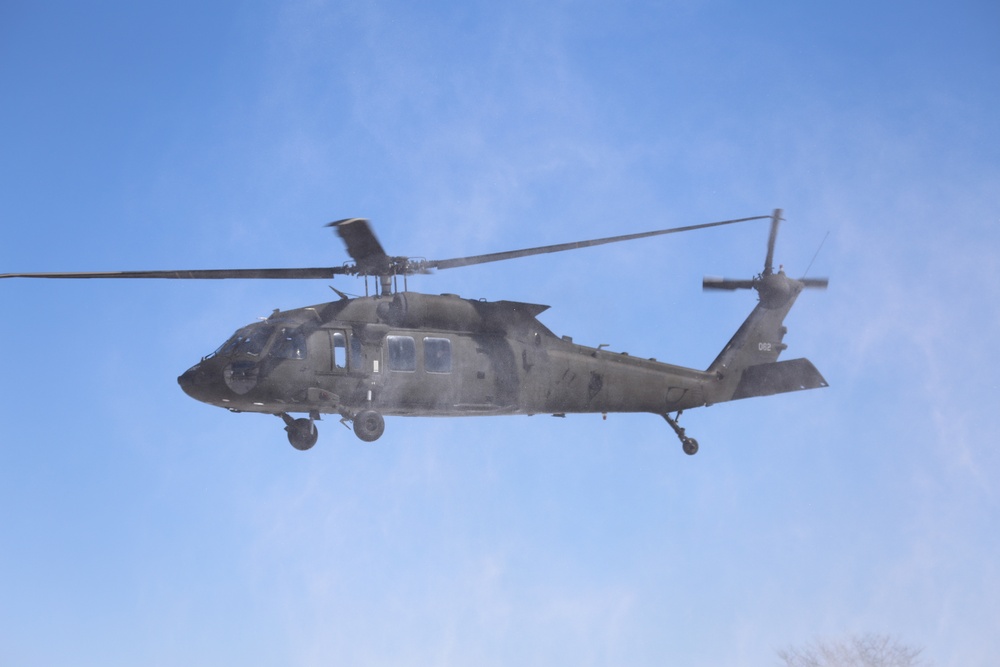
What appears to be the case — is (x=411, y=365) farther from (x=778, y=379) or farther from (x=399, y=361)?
(x=778, y=379)

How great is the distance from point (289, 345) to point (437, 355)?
327 cm

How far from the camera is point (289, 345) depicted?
23.4 meters

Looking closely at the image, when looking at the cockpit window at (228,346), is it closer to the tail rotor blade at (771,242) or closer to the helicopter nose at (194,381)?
the helicopter nose at (194,381)

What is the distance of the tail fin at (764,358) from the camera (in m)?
28.1

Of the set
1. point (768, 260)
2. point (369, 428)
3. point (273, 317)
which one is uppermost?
point (768, 260)

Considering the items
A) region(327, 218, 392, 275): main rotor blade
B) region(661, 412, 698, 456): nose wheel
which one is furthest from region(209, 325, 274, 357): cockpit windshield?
region(661, 412, 698, 456): nose wheel

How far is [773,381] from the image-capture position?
28.4 metres

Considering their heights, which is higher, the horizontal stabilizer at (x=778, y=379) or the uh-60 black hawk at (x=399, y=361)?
the horizontal stabilizer at (x=778, y=379)

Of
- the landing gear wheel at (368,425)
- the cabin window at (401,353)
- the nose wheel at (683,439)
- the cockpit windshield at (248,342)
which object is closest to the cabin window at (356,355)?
the cabin window at (401,353)

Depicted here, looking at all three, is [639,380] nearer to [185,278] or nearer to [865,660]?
[185,278]

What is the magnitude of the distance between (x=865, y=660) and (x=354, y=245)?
3972 centimetres

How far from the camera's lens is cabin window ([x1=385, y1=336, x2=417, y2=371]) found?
24031 mm

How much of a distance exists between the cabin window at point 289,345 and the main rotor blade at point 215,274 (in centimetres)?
130

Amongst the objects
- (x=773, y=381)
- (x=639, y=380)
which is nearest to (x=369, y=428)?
(x=639, y=380)
